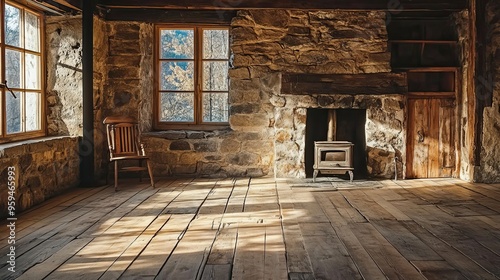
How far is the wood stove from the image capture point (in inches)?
268

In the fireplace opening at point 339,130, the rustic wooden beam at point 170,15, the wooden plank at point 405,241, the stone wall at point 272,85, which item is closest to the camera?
the wooden plank at point 405,241

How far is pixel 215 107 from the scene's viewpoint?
7453 mm

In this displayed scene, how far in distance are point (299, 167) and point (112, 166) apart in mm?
2616

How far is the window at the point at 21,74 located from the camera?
514cm

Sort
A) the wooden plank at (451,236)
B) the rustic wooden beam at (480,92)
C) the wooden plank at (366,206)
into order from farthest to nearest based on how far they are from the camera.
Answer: the rustic wooden beam at (480,92), the wooden plank at (366,206), the wooden plank at (451,236)

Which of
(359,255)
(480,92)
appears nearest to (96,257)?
(359,255)

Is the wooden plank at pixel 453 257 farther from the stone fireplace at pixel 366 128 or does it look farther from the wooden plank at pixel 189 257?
the stone fireplace at pixel 366 128

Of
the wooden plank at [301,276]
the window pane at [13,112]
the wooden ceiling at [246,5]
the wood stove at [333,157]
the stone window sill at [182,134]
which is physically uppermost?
the wooden ceiling at [246,5]

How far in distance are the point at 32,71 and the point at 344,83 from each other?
401 cm

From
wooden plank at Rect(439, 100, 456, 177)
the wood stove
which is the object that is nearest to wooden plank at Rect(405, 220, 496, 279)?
the wood stove

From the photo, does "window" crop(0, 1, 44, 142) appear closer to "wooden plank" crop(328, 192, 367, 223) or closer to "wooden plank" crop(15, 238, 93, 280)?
"wooden plank" crop(15, 238, 93, 280)

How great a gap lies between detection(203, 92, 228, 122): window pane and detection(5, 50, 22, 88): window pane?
8.73 ft

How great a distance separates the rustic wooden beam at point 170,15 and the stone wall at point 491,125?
351 cm

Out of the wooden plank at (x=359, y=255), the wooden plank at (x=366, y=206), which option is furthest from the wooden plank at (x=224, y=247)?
the wooden plank at (x=366, y=206)
